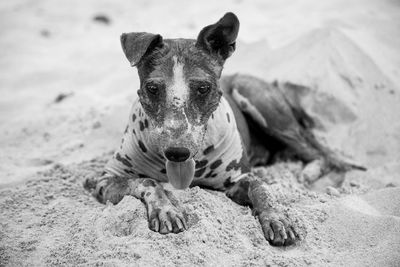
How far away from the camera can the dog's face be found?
9.57ft

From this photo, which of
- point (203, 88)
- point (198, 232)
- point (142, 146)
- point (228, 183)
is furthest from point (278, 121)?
point (198, 232)

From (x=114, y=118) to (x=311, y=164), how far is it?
222 cm

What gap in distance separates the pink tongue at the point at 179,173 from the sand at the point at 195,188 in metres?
0.16

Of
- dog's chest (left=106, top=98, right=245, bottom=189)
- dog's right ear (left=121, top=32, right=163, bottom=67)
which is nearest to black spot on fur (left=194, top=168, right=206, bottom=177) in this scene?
dog's chest (left=106, top=98, right=245, bottom=189)

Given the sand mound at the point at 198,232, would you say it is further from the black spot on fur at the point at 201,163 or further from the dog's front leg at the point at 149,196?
the black spot on fur at the point at 201,163

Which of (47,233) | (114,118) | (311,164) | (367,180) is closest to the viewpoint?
(47,233)

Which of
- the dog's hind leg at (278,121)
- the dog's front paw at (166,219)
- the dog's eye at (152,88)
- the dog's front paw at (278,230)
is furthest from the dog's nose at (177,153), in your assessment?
the dog's hind leg at (278,121)

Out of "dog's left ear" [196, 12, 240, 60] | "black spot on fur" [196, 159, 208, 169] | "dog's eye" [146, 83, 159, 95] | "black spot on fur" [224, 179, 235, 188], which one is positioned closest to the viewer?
"dog's eye" [146, 83, 159, 95]

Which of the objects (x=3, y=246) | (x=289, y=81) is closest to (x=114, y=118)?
(x=289, y=81)

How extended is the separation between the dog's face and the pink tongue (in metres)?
0.15

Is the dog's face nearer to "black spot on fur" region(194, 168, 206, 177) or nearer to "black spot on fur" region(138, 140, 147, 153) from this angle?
"black spot on fur" region(138, 140, 147, 153)

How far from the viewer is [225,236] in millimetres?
2877

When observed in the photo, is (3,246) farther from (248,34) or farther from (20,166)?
(248,34)

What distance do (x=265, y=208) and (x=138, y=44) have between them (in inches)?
55.8
